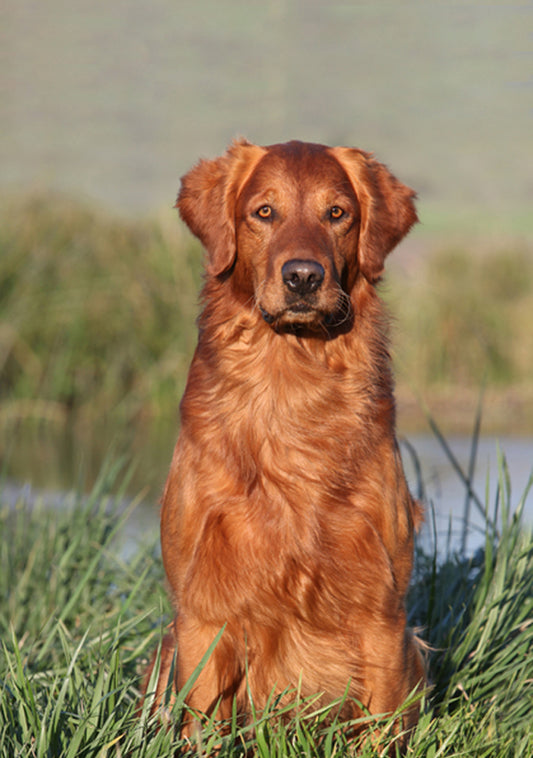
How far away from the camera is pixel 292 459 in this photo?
3.15 meters

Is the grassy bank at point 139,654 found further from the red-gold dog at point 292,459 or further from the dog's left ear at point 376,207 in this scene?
the dog's left ear at point 376,207

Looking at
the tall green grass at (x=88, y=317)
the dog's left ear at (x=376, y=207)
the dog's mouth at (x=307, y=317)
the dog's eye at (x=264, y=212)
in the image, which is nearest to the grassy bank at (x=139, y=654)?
the dog's mouth at (x=307, y=317)

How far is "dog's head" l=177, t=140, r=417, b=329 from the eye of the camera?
309cm

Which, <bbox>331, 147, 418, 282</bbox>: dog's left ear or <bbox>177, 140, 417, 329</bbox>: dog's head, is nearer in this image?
<bbox>177, 140, 417, 329</bbox>: dog's head

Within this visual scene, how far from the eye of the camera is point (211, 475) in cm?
305

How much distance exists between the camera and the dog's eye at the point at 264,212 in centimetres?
329

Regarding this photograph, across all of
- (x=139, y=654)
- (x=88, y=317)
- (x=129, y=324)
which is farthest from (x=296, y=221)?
(x=129, y=324)

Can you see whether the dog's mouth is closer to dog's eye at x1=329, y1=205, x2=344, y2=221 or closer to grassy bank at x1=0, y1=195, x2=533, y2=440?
dog's eye at x1=329, y1=205, x2=344, y2=221

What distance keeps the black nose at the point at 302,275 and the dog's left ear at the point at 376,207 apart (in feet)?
1.23

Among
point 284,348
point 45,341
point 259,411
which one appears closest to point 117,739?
point 259,411

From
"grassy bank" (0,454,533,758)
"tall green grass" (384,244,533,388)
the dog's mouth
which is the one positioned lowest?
"grassy bank" (0,454,533,758)

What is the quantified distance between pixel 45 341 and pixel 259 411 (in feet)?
25.2

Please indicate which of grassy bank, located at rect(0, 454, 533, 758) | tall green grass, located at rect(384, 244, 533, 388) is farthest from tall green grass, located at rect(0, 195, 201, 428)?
grassy bank, located at rect(0, 454, 533, 758)

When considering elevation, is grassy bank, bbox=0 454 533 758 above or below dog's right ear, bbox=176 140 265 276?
below
